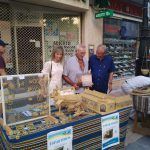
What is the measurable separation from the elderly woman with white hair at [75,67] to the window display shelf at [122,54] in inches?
170

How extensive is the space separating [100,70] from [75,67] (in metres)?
0.66

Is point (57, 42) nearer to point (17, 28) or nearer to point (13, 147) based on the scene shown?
point (17, 28)

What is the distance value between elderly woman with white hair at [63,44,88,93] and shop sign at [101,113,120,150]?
3.52ft

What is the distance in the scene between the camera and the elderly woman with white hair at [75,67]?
3744mm

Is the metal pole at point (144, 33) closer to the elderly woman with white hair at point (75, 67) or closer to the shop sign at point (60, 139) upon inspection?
the elderly woman with white hair at point (75, 67)

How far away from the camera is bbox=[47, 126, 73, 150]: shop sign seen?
221cm

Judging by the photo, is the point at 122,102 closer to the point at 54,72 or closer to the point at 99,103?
the point at 99,103

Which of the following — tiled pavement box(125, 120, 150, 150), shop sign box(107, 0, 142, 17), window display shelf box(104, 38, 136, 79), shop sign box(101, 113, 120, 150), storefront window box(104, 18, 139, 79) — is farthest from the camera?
window display shelf box(104, 38, 136, 79)

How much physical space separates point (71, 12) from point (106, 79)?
321 centimetres

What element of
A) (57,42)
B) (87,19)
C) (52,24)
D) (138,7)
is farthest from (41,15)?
(138,7)

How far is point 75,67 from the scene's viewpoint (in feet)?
12.5

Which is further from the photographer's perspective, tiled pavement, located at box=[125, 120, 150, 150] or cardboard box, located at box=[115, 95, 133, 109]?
tiled pavement, located at box=[125, 120, 150, 150]

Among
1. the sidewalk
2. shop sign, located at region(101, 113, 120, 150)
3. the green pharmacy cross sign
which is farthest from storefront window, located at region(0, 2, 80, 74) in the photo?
shop sign, located at region(101, 113, 120, 150)

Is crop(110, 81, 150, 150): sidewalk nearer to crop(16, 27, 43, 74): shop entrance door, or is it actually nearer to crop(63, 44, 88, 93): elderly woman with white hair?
crop(63, 44, 88, 93): elderly woman with white hair
